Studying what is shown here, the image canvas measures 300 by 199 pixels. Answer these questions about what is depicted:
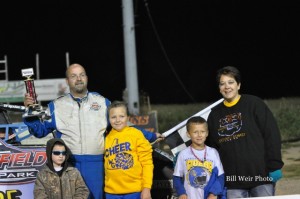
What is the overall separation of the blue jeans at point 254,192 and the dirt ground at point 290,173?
9.75 ft

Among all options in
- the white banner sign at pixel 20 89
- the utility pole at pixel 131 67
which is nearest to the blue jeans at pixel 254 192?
the utility pole at pixel 131 67

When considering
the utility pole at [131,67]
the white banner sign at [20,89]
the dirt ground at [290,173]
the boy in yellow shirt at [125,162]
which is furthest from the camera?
the white banner sign at [20,89]

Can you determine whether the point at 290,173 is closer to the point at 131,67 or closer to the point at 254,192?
the point at 254,192

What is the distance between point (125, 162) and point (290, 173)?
4878 mm

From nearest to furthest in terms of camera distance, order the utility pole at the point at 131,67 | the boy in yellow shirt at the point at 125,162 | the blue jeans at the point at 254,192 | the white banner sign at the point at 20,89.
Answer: the blue jeans at the point at 254,192
the boy in yellow shirt at the point at 125,162
the utility pole at the point at 131,67
the white banner sign at the point at 20,89

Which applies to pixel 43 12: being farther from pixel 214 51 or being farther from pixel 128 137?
pixel 128 137

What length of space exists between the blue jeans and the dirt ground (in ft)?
9.75

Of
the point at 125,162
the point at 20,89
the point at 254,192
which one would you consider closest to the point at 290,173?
the point at 254,192

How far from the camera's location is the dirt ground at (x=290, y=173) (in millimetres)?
7160

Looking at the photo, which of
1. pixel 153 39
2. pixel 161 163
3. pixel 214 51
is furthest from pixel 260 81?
pixel 161 163

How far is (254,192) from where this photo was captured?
414 centimetres

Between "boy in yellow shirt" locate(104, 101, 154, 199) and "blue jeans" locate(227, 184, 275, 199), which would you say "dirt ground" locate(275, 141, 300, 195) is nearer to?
"blue jeans" locate(227, 184, 275, 199)

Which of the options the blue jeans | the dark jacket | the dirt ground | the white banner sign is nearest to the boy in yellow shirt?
the dark jacket

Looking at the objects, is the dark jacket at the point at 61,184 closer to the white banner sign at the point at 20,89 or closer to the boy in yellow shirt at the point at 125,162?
the boy in yellow shirt at the point at 125,162
